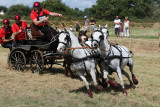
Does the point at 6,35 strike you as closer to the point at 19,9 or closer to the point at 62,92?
the point at 62,92

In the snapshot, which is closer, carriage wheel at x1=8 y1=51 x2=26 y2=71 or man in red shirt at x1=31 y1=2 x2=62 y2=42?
man in red shirt at x1=31 y1=2 x2=62 y2=42

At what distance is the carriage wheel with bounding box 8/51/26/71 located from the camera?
9.65 m

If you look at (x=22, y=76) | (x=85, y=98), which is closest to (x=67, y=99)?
(x=85, y=98)

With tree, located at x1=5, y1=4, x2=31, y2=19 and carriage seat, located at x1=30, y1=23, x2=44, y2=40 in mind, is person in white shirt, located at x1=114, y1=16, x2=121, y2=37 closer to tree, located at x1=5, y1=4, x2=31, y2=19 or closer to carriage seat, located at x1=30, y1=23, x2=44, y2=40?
carriage seat, located at x1=30, y1=23, x2=44, y2=40

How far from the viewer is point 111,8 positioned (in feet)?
228

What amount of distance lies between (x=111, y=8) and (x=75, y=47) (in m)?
65.2

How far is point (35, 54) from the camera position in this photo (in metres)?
9.16

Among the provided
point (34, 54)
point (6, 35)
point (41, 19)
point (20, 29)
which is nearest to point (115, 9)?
point (6, 35)

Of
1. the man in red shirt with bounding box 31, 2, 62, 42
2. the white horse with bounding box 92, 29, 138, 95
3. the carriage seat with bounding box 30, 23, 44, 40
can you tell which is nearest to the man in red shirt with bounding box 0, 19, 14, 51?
the carriage seat with bounding box 30, 23, 44, 40

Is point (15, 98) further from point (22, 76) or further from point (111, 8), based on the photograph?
point (111, 8)

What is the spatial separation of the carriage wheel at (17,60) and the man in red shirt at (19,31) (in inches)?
18.7

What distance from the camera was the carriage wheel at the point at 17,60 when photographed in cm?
965

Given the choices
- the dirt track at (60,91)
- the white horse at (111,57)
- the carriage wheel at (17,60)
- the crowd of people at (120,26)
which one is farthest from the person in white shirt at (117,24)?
the white horse at (111,57)

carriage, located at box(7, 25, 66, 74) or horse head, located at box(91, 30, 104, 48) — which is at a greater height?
horse head, located at box(91, 30, 104, 48)
